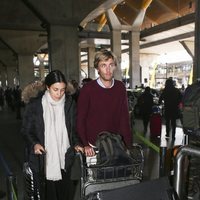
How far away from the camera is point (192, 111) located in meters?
2.72

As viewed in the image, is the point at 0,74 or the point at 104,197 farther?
the point at 0,74

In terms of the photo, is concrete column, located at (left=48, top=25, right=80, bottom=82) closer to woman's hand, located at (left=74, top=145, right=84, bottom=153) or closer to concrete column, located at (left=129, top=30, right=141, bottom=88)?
woman's hand, located at (left=74, top=145, right=84, bottom=153)

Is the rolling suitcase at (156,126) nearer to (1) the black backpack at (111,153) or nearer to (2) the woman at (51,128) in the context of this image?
(2) the woman at (51,128)

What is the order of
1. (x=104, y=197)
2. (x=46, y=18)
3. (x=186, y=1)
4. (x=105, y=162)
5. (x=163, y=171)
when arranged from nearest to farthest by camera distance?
(x=104, y=197)
(x=105, y=162)
(x=163, y=171)
(x=46, y=18)
(x=186, y=1)

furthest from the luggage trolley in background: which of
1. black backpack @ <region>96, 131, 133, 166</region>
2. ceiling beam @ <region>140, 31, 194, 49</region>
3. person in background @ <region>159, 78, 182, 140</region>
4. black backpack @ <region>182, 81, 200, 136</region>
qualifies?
ceiling beam @ <region>140, 31, 194, 49</region>

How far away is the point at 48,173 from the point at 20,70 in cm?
2152

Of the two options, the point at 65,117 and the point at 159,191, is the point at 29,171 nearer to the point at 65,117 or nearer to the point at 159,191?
the point at 65,117

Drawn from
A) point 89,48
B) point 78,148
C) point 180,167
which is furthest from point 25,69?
point 180,167

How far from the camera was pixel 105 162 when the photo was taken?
2.38 metres

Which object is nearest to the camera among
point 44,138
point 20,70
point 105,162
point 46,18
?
point 105,162

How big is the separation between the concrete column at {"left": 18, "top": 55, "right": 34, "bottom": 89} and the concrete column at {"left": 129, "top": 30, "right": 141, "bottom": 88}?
819 cm

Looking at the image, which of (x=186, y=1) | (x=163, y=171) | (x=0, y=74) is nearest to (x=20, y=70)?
(x=186, y=1)

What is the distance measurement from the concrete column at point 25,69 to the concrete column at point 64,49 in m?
13.6

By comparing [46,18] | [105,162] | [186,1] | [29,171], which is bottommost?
[29,171]
